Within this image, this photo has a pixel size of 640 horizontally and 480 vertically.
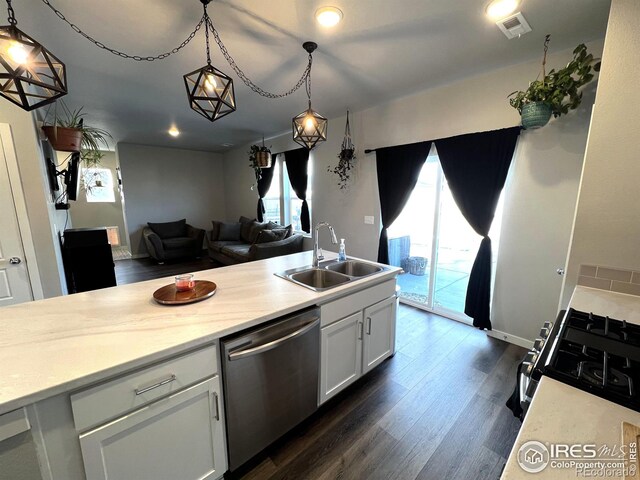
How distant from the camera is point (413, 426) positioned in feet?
5.63

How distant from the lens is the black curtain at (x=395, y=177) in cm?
312

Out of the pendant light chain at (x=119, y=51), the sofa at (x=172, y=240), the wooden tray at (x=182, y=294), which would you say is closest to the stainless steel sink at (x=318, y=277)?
the wooden tray at (x=182, y=294)

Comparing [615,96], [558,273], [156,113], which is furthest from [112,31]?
[558,273]

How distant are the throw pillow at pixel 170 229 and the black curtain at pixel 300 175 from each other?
335cm

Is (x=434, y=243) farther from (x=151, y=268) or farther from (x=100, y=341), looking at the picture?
(x=151, y=268)

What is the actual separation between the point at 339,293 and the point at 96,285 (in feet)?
10.7

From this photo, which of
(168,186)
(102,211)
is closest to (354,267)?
(168,186)

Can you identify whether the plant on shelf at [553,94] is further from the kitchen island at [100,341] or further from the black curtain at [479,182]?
the kitchen island at [100,341]

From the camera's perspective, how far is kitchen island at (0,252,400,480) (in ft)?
2.77

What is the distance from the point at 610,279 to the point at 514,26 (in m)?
1.78

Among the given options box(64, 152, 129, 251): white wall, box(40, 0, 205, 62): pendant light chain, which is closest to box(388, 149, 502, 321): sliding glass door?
box(40, 0, 205, 62): pendant light chain

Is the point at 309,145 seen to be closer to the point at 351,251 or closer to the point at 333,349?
the point at 333,349

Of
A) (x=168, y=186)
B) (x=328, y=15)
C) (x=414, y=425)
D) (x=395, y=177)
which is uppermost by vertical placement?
(x=328, y=15)

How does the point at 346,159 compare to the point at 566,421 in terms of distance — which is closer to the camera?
the point at 566,421
